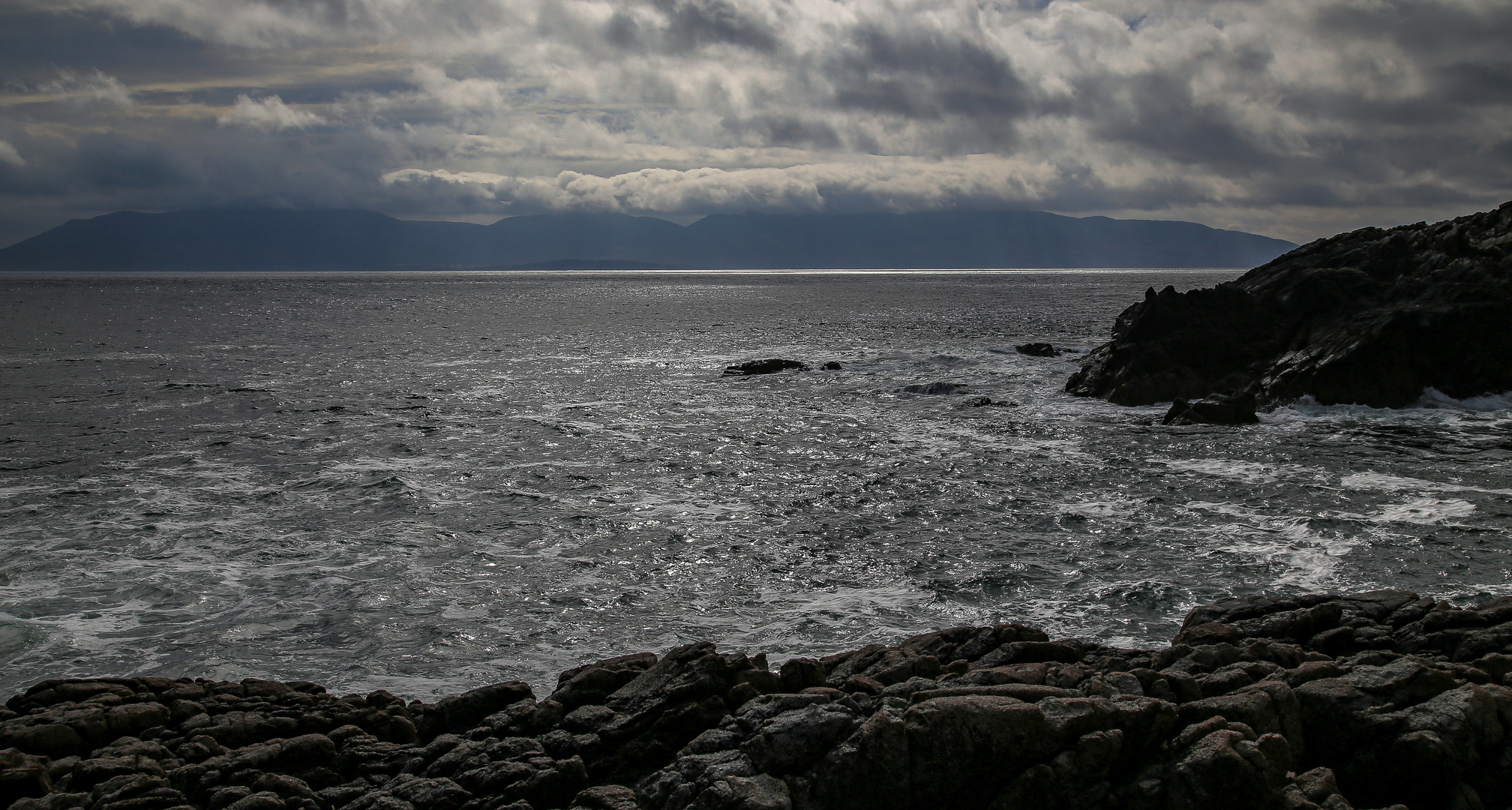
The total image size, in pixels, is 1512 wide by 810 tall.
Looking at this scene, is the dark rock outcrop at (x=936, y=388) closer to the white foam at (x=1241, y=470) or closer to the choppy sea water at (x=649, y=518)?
the choppy sea water at (x=649, y=518)

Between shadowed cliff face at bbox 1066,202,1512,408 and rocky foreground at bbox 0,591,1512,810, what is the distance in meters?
24.3

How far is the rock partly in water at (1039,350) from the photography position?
173 ft

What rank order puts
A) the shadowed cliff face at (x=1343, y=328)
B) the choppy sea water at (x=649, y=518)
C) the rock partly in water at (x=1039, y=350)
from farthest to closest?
the rock partly in water at (x=1039, y=350)
the shadowed cliff face at (x=1343, y=328)
the choppy sea water at (x=649, y=518)

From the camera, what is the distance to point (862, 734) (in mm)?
8133

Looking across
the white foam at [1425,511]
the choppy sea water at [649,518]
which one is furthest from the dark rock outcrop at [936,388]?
the white foam at [1425,511]

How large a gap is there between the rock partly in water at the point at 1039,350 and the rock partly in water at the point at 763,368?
14.7 meters

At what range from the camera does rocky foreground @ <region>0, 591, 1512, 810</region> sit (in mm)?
7801

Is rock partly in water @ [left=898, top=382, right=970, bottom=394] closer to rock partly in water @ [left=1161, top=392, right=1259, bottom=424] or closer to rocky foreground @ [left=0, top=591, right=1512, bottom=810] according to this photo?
rock partly in water @ [left=1161, top=392, right=1259, bottom=424]

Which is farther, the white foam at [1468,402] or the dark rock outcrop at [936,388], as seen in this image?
the dark rock outcrop at [936,388]

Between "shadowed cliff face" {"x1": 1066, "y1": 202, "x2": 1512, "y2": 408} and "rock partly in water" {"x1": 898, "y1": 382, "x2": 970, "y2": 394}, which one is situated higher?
"shadowed cliff face" {"x1": 1066, "y1": 202, "x2": 1512, "y2": 408}

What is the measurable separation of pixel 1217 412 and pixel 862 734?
86.0 feet

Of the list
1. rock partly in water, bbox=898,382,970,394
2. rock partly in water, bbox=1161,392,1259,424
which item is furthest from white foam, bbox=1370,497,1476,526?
rock partly in water, bbox=898,382,970,394

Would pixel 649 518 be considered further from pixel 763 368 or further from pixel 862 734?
pixel 763 368

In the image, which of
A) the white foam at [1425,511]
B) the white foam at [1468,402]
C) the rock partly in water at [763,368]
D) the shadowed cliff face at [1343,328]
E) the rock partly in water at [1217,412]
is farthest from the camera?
the rock partly in water at [763,368]
